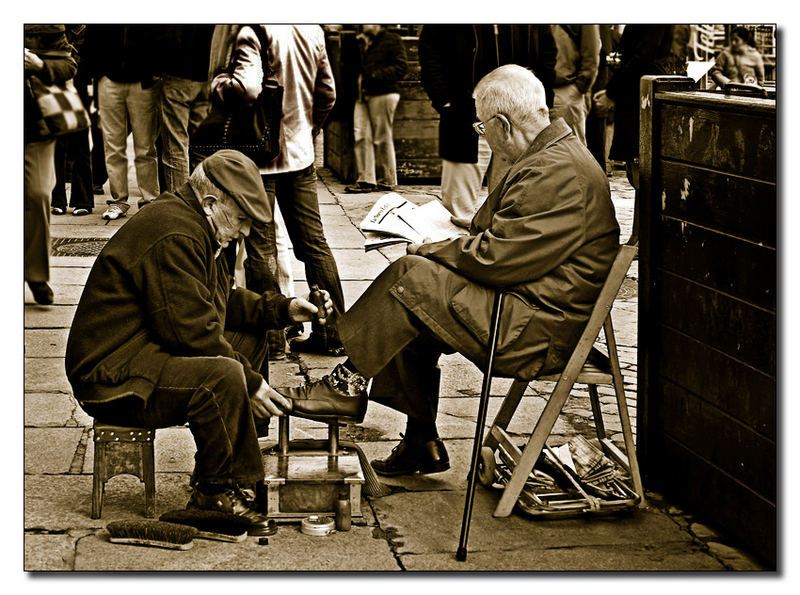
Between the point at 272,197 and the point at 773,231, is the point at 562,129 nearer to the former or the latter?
the point at 773,231

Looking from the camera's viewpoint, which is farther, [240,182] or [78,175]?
[78,175]

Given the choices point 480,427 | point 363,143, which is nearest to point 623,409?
point 480,427

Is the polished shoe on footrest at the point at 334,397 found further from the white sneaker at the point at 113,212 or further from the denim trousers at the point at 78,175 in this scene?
the white sneaker at the point at 113,212

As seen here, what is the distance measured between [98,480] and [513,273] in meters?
1.44

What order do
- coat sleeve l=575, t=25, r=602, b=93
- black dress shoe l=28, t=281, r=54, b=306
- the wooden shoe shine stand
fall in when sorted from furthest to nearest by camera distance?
coat sleeve l=575, t=25, r=602, b=93, black dress shoe l=28, t=281, r=54, b=306, the wooden shoe shine stand

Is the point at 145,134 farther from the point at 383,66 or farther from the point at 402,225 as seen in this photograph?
the point at 383,66

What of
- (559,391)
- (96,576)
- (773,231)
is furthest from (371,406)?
(773,231)

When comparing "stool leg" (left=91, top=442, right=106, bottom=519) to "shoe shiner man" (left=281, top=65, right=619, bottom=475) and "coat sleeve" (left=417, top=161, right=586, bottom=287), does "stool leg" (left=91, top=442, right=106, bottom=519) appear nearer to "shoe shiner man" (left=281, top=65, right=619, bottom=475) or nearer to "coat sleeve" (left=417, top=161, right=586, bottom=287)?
"shoe shiner man" (left=281, top=65, right=619, bottom=475)

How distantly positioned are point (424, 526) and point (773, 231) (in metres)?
1.41

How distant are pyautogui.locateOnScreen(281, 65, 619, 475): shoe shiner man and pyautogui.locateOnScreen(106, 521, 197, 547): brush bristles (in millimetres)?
526

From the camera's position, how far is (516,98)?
3.83 metres

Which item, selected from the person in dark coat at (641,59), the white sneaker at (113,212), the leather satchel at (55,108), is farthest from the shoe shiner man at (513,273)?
the person in dark coat at (641,59)

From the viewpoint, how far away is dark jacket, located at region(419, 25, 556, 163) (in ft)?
19.6

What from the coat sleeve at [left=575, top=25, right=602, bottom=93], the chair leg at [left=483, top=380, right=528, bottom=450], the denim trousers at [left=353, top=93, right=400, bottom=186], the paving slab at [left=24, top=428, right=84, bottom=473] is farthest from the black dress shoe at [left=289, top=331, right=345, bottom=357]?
the denim trousers at [left=353, top=93, right=400, bottom=186]
